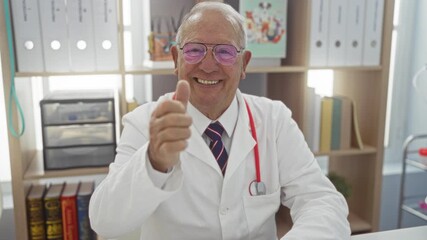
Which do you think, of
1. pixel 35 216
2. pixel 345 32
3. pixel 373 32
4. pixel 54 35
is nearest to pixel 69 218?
pixel 35 216

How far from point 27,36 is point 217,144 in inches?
38.2

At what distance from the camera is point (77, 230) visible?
6.17 ft

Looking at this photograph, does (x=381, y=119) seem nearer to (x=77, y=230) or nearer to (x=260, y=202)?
(x=260, y=202)

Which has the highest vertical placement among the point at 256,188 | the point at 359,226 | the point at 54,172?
the point at 256,188

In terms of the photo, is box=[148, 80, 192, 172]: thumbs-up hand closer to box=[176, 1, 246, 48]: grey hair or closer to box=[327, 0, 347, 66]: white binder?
box=[176, 1, 246, 48]: grey hair

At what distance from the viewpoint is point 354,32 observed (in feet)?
6.59

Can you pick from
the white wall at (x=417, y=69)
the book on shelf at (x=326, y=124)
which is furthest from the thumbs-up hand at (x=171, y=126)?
the white wall at (x=417, y=69)

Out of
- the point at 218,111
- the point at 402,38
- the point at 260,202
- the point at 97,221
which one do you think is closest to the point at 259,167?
the point at 260,202

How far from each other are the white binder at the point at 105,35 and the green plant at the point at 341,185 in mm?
1239

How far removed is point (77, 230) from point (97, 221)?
3.21 feet

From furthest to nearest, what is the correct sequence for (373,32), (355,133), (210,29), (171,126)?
(355,133) < (373,32) < (210,29) < (171,126)

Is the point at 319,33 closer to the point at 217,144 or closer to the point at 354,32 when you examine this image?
the point at 354,32

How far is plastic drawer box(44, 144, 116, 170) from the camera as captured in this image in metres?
1.83

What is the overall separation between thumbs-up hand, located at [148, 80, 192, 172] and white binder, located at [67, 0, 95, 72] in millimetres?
1023
